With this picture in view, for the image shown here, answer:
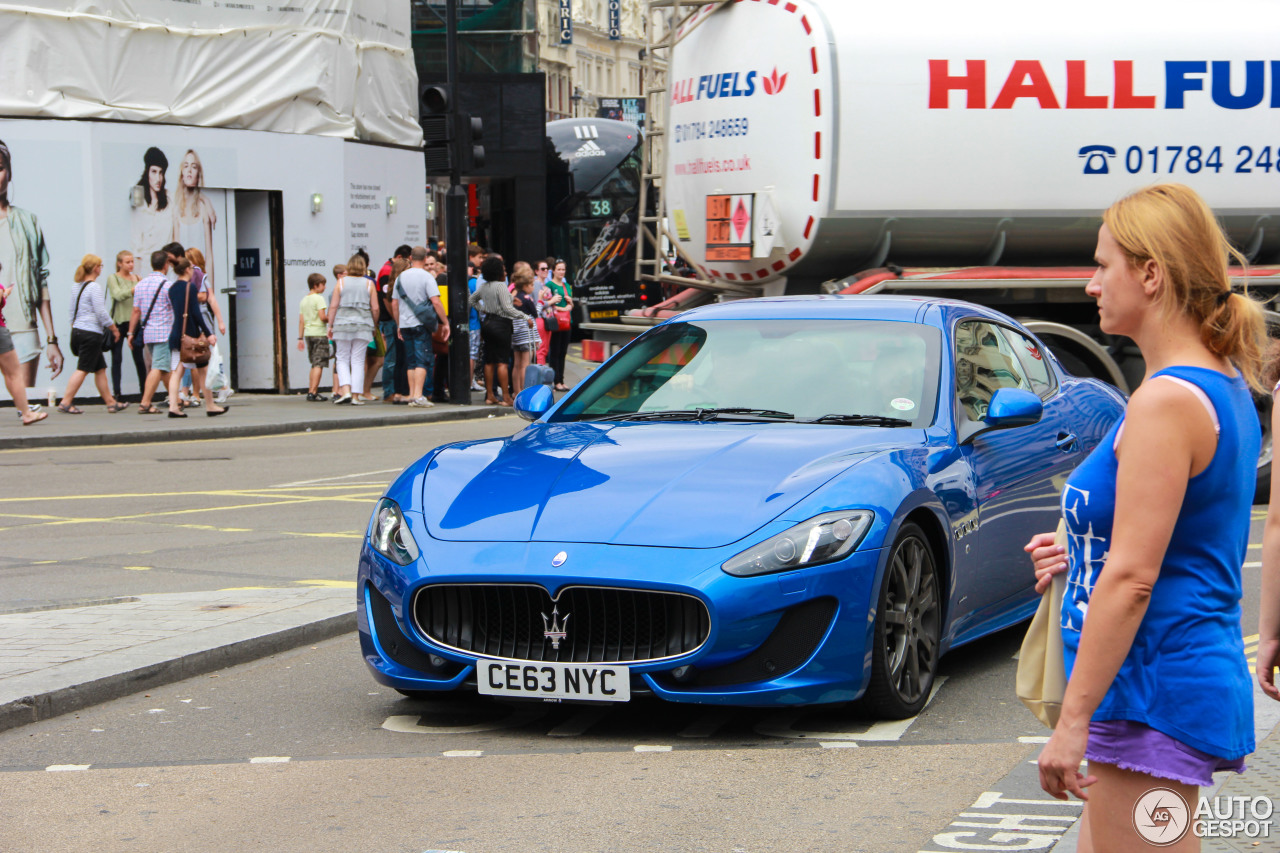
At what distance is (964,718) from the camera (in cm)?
560

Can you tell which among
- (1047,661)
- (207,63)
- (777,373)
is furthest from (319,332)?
(1047,661)

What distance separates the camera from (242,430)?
1756cm

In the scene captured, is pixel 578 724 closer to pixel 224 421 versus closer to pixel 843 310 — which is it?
pixel 843 310

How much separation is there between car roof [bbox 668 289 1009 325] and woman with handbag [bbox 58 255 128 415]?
12.5m

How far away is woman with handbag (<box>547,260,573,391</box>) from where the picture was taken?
79.2 feet

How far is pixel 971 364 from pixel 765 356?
2.71ft

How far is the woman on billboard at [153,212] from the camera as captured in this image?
20.8 m

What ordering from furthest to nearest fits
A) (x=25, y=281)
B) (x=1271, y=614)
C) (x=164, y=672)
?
(x=25, y=281) → (x=164, y=672) → (x=1271, y=614)

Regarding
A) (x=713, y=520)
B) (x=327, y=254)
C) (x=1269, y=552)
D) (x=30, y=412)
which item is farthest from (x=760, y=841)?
(x=327, y=254)

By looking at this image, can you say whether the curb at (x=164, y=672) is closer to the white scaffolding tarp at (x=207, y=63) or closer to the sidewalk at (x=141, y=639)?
the sidewalk at (x=141, y=639)

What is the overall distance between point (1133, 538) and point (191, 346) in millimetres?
16670

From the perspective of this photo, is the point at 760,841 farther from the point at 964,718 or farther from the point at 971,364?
the point at 971,364

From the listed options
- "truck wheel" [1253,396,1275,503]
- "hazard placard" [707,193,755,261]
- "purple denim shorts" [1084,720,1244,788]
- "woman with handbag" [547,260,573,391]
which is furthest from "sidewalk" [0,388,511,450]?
"purple denim shorts" [1084,720,1244,788]

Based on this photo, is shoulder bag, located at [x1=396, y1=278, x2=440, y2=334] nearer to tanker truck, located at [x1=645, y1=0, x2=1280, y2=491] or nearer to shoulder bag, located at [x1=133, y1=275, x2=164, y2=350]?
shoulder bag, located at [x1=133, y1=275, x2=164, y2=350]
